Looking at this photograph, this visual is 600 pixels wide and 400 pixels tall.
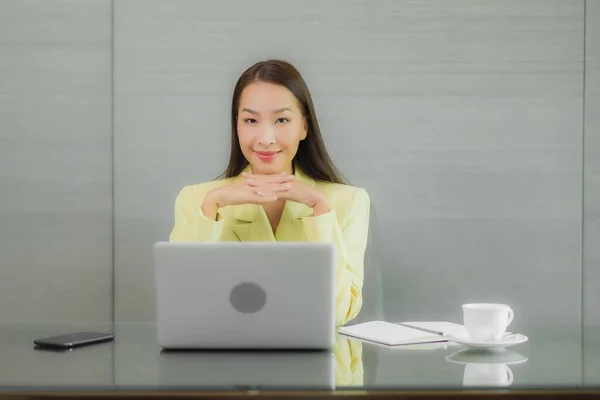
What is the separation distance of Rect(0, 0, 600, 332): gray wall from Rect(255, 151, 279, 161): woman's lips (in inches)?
12.9

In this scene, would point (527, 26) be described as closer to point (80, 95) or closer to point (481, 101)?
point (481, 101)

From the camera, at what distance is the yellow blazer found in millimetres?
2588

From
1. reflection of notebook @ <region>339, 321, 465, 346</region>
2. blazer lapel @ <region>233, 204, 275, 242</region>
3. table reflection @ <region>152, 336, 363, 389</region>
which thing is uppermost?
blazer lapel @ <region>233, 204, 275, 242</region>

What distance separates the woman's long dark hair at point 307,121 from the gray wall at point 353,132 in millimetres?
165

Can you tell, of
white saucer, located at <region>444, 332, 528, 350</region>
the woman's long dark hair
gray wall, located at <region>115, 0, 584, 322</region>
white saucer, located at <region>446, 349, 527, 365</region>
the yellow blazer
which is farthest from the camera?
gray wall, located at <region>115, 0, 584, 322</region>

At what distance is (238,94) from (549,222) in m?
1.34

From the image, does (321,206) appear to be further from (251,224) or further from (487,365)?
(487,365)

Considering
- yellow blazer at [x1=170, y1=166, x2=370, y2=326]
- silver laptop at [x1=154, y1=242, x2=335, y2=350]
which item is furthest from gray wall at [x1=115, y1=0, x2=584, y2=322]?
silver laptop at [x1=154, y1=242, x2=335, y2=350]

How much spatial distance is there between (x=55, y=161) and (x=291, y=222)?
1.04 metres

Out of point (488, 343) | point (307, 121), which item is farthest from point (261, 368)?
point (307, 121)

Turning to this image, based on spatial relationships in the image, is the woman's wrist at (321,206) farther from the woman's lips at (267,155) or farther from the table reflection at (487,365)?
the table reflection at (487,365)

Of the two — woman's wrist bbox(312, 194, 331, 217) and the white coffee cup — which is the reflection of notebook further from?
woman's wrist bbox(312, 194, 331, 217)

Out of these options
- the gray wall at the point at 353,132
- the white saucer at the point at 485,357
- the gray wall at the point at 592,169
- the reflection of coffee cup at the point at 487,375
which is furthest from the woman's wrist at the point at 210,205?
the gray wall at the point at 592,169

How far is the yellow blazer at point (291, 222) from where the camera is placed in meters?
2.59
